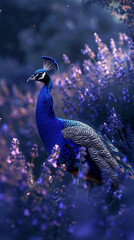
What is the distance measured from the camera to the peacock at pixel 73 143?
2.71m

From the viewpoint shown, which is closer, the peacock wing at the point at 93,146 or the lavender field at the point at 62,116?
the lavender field at the point at 62,116

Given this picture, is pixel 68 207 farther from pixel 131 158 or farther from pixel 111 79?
pixel 111 79

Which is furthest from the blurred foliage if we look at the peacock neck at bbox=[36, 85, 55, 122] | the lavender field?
the peacock neck at bbox=[36, 85, 55, 122]

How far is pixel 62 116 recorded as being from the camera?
4043 millimetres

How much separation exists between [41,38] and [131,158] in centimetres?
457

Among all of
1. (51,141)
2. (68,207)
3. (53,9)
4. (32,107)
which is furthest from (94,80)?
(53,9)

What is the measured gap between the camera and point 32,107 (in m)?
3.92

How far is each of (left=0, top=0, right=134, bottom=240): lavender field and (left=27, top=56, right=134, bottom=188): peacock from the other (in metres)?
0.15

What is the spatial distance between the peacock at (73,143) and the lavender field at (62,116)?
0.15 metres

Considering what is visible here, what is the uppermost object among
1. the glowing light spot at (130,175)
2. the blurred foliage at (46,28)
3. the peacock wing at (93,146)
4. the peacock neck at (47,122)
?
the blurred foliage at (46,28)

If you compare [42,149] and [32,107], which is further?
[32,107]

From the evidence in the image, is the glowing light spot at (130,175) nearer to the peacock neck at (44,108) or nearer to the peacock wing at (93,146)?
the peacock wing at (93,146)

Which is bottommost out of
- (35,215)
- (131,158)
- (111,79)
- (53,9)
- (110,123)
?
(35,215)

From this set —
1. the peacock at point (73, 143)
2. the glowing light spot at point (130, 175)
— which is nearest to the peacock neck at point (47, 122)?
the peacock at point (73, 143)
